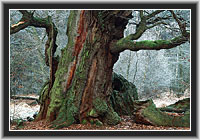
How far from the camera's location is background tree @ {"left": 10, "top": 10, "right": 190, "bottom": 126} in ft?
16.0

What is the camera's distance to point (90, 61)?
16.4ft

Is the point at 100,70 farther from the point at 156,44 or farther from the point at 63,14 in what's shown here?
the point at 63,14

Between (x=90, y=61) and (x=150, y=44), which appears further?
A: (x=90, y=61)

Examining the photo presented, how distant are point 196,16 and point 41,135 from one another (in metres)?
4.11

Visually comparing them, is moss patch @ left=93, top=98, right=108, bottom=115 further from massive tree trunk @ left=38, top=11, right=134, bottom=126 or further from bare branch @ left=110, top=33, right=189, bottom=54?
bare branch @ left=110, top=33, right=189, bottom=54

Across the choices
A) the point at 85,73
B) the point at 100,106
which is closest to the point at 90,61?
the point at 85,73

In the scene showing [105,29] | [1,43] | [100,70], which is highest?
[105,29]

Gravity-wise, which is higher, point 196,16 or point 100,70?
point 196,16

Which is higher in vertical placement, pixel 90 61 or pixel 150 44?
pixel 150 44

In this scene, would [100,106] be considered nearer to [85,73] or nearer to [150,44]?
[85,73]

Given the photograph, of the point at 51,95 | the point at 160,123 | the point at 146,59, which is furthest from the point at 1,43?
the point at 146,59

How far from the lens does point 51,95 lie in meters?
5.30

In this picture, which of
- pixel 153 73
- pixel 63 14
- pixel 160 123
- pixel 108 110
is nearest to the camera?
pixel 160 123

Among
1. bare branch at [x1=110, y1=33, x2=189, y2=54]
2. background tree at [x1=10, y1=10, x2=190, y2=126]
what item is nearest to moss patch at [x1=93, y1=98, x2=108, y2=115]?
background tree at [x1=10, y1=10, x2=190, y2=126]
